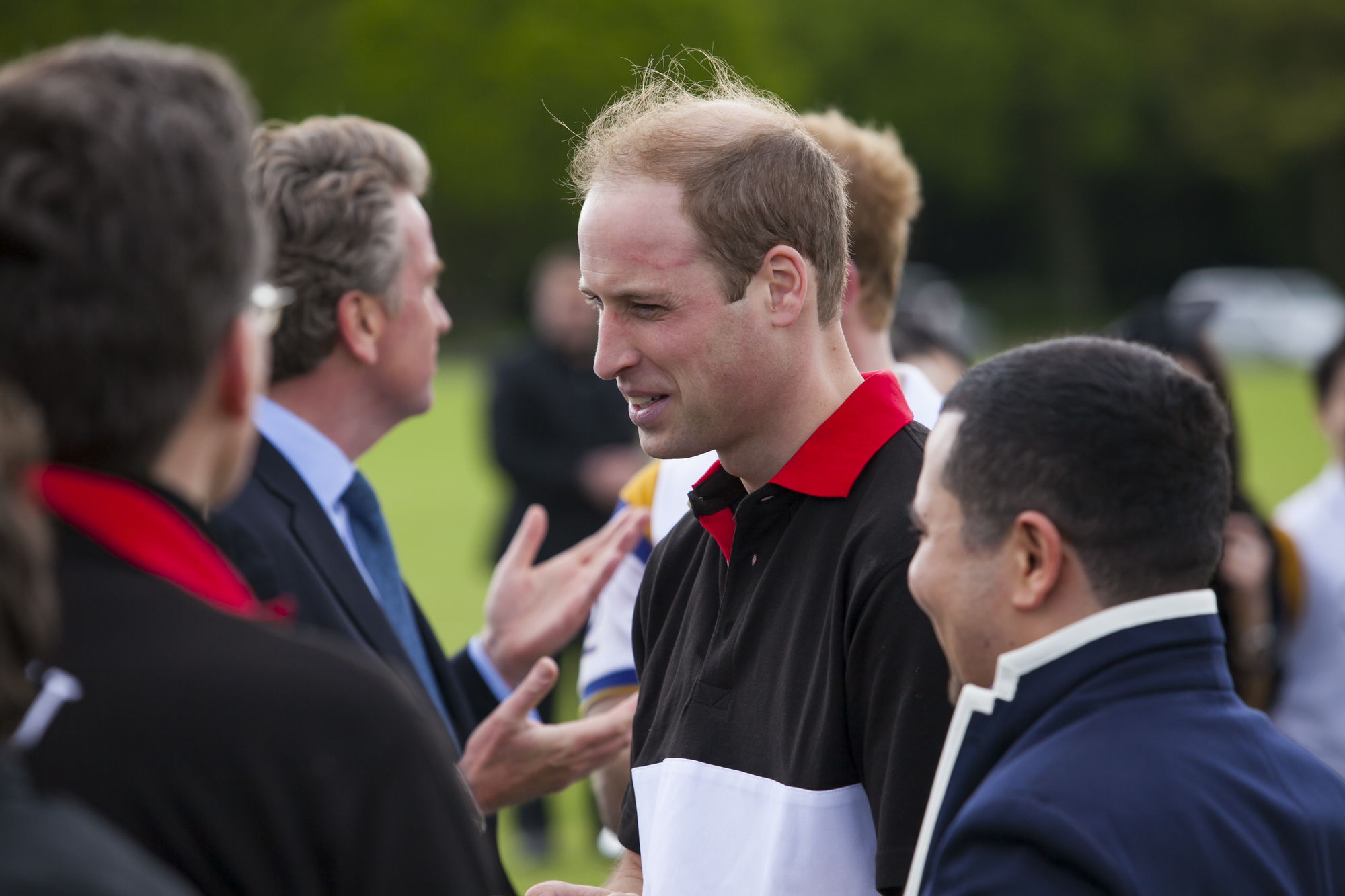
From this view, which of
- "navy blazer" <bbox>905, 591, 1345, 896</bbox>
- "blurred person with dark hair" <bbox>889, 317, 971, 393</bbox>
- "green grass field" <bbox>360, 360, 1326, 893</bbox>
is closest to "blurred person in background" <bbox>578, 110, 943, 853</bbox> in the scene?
"blurred person with dark hair" <bbox>889, 317, 971, 393</bbox>

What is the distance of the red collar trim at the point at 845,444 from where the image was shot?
2.17 m

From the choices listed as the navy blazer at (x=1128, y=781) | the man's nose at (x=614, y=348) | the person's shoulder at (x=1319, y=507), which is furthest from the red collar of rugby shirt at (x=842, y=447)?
the person's shoulder at (x=1319, y=507)

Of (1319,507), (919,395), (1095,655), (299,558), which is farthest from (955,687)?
(1319,507)

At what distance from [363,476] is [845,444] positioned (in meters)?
1.27

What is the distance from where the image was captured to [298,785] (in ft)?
3.89

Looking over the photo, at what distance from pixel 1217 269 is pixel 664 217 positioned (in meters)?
50.9

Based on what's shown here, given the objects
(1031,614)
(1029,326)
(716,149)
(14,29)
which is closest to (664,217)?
(716,149)

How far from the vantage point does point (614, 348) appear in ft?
7.83

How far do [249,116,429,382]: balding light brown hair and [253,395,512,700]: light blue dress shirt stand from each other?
12 cm

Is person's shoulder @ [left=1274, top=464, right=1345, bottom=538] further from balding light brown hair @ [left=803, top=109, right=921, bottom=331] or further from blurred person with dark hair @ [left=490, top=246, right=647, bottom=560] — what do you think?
blurred person with dark hair @ [left=490, top=246, right=647, bottom=560]

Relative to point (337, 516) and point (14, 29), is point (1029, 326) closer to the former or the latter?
point (14, 29)

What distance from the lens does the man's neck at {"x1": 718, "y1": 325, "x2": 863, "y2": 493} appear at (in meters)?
2.28

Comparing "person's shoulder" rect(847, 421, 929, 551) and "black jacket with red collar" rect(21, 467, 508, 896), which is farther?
"person's shoulder" rect(847, 421, 929, 551)

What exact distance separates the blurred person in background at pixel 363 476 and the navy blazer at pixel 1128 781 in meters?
1.07
